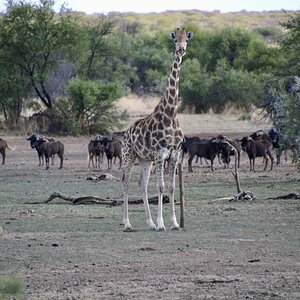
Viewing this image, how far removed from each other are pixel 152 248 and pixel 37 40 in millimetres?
40069

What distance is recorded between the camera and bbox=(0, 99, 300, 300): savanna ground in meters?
11.8

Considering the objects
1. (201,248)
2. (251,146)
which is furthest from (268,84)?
(201,248)

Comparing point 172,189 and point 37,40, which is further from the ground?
point 37,40

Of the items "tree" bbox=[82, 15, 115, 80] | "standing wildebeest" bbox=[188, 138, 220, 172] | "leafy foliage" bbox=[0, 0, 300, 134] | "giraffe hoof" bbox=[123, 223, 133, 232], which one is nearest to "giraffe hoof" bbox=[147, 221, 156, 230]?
"giraffe hoof" bbox=[123, 223, 133, 232]

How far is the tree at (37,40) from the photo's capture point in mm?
54500

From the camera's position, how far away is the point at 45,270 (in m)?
13.3

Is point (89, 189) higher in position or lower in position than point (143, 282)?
lower

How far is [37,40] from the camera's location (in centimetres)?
5425

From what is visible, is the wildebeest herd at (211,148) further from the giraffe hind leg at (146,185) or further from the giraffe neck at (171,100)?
the giraffe hind leg at (146,185)

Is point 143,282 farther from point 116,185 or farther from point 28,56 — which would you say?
point 28,56

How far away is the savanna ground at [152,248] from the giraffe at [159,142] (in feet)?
2.13

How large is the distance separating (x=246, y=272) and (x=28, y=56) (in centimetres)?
4324

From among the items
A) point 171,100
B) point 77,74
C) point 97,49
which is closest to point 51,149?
point 171,100

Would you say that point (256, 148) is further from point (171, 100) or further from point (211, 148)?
point (171, 100)
